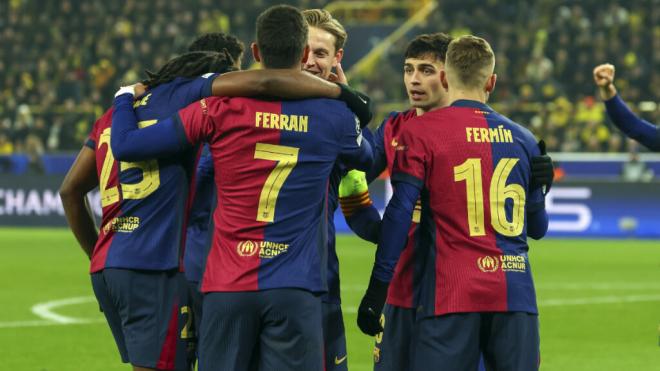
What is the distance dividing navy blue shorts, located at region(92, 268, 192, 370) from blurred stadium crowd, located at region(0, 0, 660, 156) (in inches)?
854

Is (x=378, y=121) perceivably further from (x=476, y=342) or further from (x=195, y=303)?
(x=476, y=342)

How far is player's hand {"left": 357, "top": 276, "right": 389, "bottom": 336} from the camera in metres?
4.93

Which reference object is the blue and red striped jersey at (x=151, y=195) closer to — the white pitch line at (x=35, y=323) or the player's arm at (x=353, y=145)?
the player's arm at (x=353, y=145)

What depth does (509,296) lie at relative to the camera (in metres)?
5.02

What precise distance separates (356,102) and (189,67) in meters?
0.83

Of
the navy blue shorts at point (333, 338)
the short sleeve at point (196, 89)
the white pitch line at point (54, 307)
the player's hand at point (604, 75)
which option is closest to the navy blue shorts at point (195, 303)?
the navy blue shorts at point (333, 338)

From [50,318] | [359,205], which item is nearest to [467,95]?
[359,205]

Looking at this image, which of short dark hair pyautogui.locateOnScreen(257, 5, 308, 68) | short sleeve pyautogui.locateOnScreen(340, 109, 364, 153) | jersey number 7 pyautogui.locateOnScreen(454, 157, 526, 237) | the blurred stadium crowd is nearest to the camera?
short dark hair pyautogui.locateOnScreen(257, 5, 308, 68)

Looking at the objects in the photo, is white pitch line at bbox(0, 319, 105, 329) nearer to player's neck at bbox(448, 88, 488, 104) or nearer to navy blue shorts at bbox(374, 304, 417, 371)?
navy blue shorts at bbox(374, 304, 417, 371)

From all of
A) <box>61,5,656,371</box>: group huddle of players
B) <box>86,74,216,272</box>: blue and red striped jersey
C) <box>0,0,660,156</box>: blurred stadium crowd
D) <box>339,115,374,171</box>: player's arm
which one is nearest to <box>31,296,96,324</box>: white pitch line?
<box>61,5,656,371</box>: group huddle of players

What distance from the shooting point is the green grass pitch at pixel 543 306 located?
955 cm

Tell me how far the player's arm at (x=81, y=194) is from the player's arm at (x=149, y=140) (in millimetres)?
536

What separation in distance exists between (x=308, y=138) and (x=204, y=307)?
0.78 metres

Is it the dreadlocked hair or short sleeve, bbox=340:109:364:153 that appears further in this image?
the dreadlocked hair
